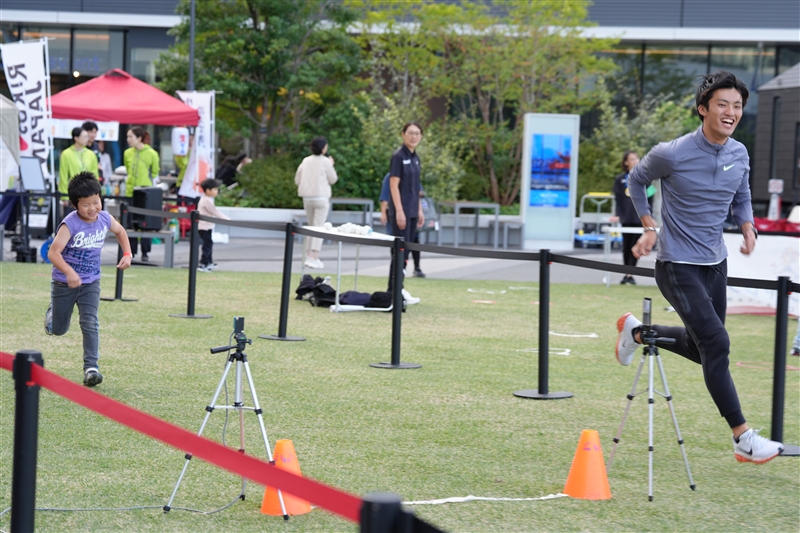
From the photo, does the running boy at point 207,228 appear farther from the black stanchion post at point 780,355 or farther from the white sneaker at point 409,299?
the black stanchion post at point 780,355

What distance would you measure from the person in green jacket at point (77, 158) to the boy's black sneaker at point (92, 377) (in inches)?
366

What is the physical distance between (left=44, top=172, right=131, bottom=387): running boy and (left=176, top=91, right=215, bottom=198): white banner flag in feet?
48.4

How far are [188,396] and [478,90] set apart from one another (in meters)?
24.1

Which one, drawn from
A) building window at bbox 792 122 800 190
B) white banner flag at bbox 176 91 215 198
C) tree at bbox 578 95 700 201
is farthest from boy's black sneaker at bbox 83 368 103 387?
building window at bbox 792 122 800 190

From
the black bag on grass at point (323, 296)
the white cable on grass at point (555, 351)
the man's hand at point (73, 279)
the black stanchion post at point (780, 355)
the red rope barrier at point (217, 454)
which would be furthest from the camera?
the black bag on grass at point (323, 296)

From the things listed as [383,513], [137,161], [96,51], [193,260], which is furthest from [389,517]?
[96,51]

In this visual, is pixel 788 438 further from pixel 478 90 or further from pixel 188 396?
pixel 478 90

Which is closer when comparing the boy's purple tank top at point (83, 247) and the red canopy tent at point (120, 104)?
the boy's purple tank top at point (83, 247)

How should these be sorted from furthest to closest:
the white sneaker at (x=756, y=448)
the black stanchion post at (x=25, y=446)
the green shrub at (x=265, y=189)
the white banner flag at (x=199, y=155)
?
the green shrub at (x=265, y=189)
the white banner flag at (x=199, y=155)
the white sneaker at (x=756, y=448)
the black stanchion post at (x=25, y=446)

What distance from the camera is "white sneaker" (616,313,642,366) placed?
6531mm

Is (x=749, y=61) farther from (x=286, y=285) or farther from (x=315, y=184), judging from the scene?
(x=286, y=285)

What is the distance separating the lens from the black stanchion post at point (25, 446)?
352 centimetres

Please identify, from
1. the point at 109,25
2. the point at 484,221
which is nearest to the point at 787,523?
the point at 484,221

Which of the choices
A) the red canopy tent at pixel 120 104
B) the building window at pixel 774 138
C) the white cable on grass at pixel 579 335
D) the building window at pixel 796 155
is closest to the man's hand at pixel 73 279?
the white cable on grass at pixel 579 335
